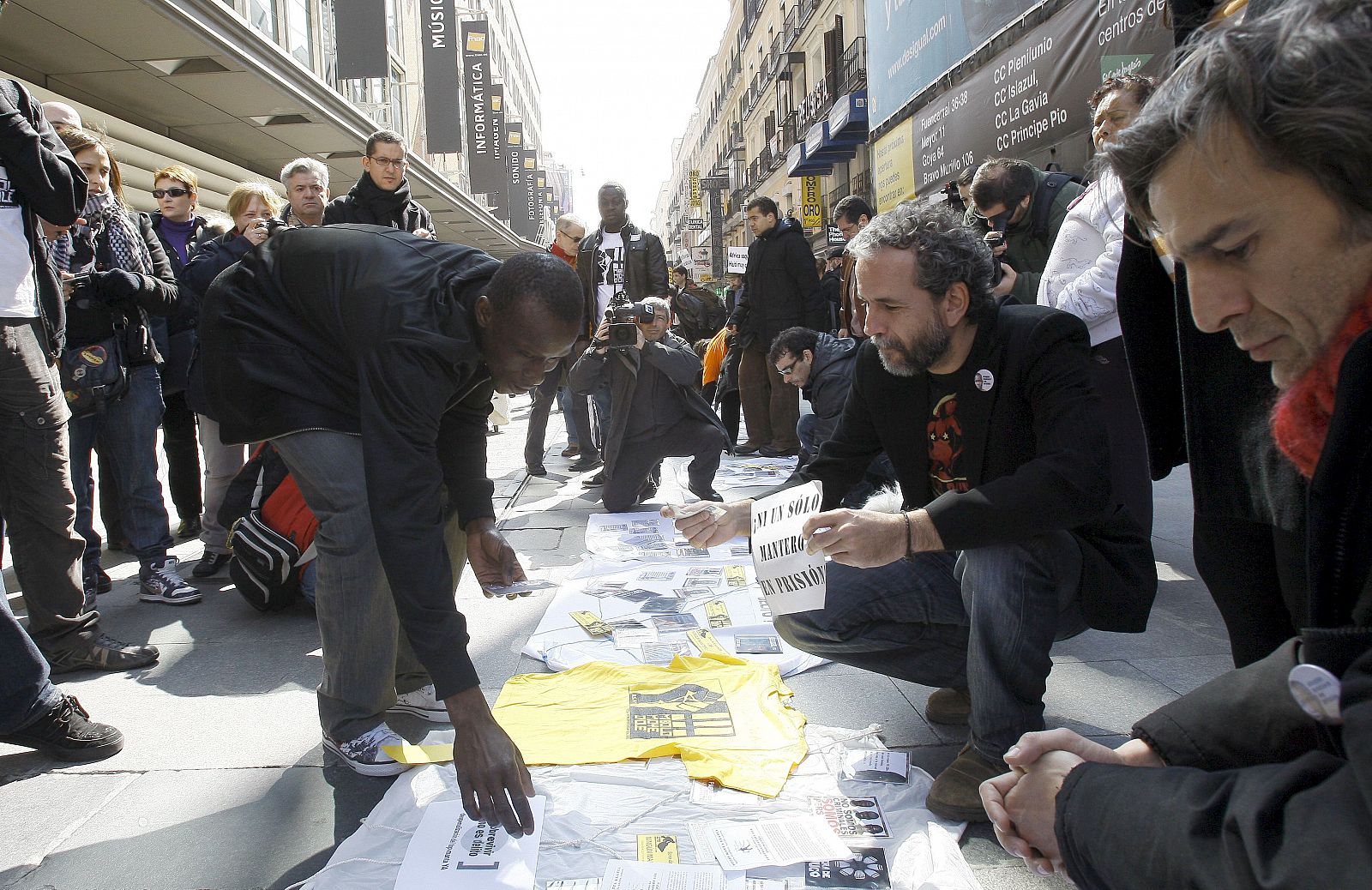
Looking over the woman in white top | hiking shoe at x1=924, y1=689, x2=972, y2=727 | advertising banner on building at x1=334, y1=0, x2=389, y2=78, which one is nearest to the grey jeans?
hiking shoe at x1=924, y1=689, x2=972, y2=727

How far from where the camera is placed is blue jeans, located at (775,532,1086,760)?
69.5 inches

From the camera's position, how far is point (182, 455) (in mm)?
4102

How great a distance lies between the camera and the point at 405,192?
4527mm

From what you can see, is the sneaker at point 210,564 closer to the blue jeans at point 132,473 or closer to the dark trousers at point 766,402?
the blue jeans at point 132,473

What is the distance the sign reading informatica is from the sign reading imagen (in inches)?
591

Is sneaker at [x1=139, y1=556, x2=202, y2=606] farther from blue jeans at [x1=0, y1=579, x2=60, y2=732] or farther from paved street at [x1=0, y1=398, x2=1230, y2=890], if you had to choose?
blue jeans at [x1=0, y1=579, x2=60, y2=732]

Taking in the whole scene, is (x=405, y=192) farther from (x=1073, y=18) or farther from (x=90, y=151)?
(x=1073, y=18)

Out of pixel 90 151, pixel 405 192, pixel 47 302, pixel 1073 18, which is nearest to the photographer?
pixel 47 302

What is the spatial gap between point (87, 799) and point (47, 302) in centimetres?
139

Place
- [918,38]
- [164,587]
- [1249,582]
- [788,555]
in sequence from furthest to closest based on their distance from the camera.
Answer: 1. [918,38]
2. [164,587]
3. [788,555]
4. [1249,582]

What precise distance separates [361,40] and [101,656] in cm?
986

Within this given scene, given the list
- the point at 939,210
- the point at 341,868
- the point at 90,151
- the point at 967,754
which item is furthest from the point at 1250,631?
the point at 90,151

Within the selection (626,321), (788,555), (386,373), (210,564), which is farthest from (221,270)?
(788,555)

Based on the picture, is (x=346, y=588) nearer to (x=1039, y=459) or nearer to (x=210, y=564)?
(x=1039, y=459)
